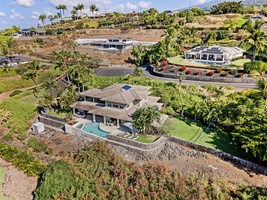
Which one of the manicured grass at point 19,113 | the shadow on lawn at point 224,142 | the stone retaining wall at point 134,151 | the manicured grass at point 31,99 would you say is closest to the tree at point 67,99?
the manicured grass at point 19,113

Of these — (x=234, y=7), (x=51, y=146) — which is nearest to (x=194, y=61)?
(x=51, y=146)

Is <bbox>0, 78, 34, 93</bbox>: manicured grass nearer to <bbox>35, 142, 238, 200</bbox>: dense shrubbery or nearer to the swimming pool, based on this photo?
the swimming pool

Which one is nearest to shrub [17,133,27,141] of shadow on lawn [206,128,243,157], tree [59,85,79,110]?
tree [59,85,79,110]

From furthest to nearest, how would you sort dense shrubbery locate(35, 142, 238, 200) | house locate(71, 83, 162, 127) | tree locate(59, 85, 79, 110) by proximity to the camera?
tree locate(59, 85, 79, 110) < house locate(71, 83, 162, 127) < dense shrubbery locate(35, 142, 238, 200)

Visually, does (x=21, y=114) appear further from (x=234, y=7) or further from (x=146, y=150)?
(x=234, y=7)

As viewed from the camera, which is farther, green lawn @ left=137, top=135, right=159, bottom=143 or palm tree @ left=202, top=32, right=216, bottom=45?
palm tree @ left=202, top=32, right=216, bottom=45

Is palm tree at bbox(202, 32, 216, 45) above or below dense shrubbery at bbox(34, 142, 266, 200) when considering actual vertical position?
above

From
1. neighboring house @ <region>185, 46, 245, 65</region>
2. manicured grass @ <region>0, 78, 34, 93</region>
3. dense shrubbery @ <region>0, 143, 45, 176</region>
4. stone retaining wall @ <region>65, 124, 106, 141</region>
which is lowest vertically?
dense shrubbery @ <region>0, 143, 45, 176</region>
